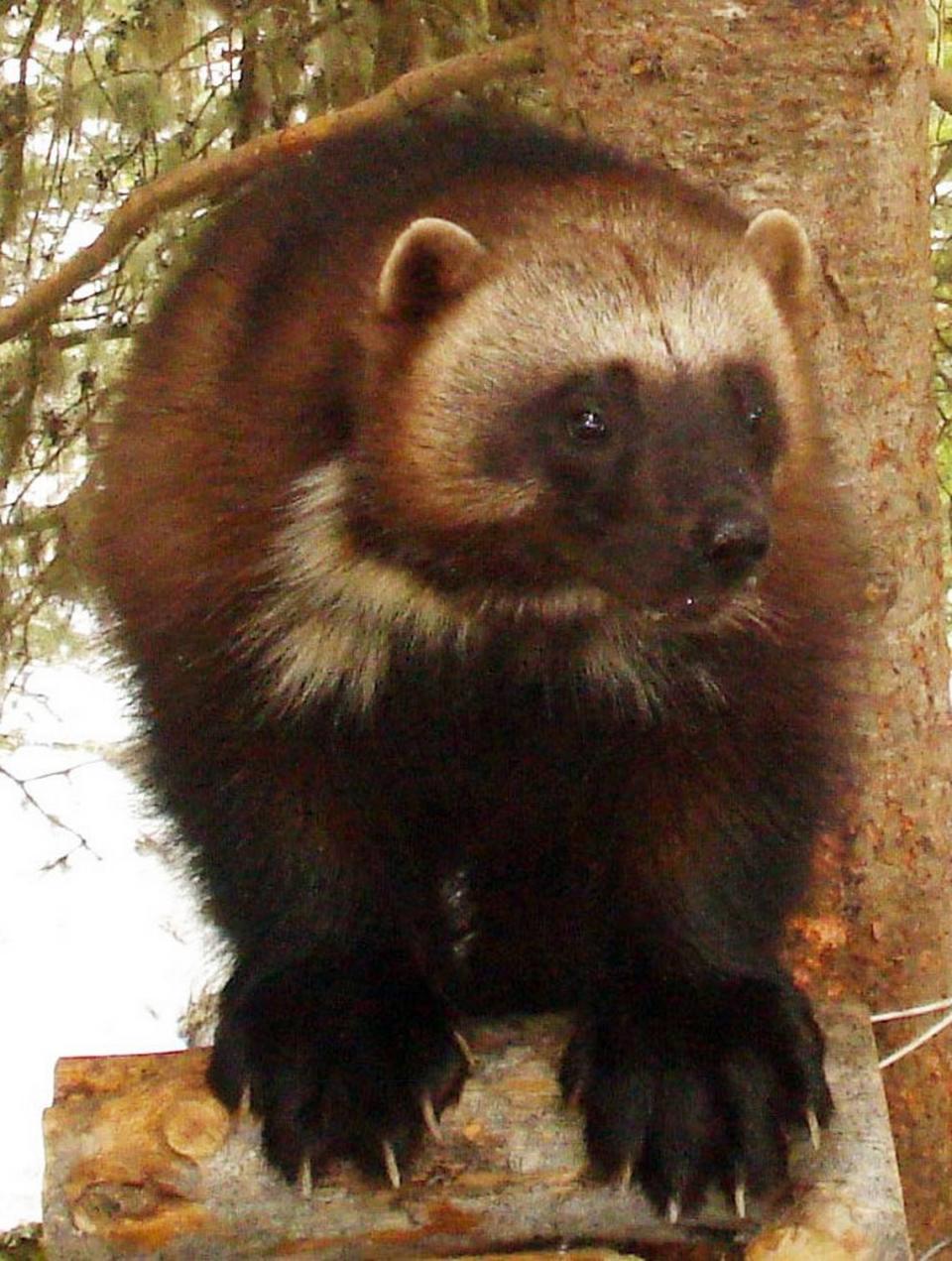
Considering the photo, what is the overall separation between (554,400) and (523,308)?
14 centimetres

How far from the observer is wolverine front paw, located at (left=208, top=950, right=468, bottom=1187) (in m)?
2.23

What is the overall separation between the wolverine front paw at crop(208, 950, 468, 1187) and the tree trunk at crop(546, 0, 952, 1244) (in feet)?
3.24

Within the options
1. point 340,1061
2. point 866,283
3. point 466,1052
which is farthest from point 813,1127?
point 866,283

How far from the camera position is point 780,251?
8.16 ft

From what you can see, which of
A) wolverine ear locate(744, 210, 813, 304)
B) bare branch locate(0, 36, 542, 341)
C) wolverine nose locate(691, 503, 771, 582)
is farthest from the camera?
bare branch locate(0, 36, 542, 341)

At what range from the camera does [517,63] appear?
333 cm

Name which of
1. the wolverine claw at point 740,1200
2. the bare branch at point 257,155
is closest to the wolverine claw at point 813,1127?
the wolverine claw at point 740,1200

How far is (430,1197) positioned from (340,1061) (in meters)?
0.25

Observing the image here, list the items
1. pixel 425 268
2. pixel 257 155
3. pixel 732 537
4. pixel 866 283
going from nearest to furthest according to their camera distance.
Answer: pixel 732 537, pixel 425 268, pixel 866 283, pixel 257 155

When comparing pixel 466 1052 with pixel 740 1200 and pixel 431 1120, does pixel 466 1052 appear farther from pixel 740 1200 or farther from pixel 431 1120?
pixel 740 1200

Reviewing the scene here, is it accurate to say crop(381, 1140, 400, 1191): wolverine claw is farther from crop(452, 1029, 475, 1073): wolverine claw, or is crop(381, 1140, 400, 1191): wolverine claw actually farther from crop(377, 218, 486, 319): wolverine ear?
crop(377, 218, 486, 319): wolverine ear

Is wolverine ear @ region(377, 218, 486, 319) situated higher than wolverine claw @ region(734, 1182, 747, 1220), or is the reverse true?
wolverine ear @ region(377, 218, 486, 319)

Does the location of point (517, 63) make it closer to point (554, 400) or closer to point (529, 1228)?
point (554, 400)

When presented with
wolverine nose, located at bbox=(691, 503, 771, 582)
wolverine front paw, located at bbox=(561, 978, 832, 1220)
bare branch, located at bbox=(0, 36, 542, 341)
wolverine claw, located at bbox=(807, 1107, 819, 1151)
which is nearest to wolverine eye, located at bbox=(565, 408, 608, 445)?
wolverine nose, located at bbox=(691, 503, 771, 582)
